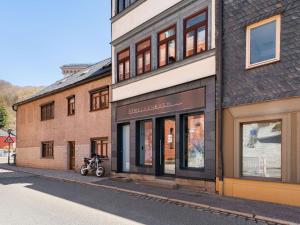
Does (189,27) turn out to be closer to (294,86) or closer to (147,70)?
(147,70)

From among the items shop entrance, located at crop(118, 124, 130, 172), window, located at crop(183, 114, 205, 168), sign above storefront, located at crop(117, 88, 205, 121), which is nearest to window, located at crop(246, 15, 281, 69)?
sign above storefront, located at crop(117, 88, 205, 121)

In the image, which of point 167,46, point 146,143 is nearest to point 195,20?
point 167,46

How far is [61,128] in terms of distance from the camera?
1008 inches

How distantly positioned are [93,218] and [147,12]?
10569 mm

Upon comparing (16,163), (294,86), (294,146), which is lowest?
(16,163)

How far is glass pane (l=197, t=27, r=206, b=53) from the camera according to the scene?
13.2 m

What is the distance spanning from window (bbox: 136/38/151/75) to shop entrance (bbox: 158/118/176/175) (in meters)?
2.88

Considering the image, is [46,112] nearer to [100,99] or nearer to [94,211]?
[100,99]

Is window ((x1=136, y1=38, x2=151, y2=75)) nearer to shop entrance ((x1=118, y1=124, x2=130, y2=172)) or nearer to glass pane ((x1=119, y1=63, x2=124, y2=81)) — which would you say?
glass pane ((x1=119, y1=63, x2=124, y2=81))

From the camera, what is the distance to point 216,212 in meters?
9.10

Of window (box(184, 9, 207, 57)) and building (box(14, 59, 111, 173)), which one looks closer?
window (box(184, 9, 207, 57))

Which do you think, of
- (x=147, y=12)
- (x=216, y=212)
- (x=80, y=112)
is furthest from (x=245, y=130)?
(x=80, y=112)

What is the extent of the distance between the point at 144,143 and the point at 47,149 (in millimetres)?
14048

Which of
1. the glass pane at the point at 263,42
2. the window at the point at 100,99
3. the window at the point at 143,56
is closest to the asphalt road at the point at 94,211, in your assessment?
the glass pane at the point at 263,42
